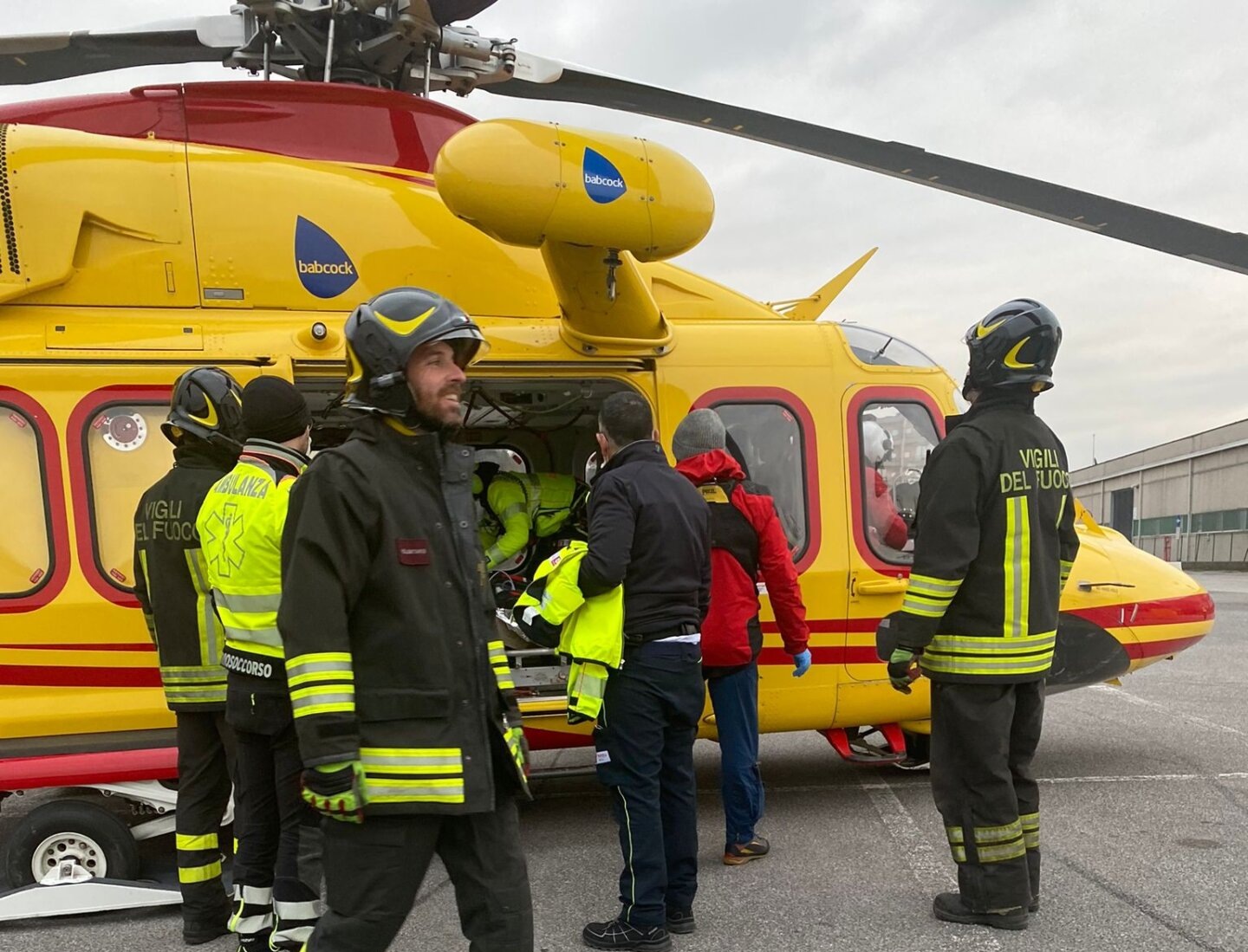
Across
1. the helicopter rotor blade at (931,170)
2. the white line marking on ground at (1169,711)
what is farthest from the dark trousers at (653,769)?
the white line marking on ground at (1169,711)

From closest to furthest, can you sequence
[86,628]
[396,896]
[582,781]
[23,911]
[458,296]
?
[396,896] → [23,911] → [86,628] → [458,296] → [582,781]

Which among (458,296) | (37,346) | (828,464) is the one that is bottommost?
(828,464)

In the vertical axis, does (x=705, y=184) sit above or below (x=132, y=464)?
above

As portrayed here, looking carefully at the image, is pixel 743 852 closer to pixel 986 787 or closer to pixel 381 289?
pixel 986 787

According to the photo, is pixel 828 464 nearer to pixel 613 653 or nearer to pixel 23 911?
pixel 613 653

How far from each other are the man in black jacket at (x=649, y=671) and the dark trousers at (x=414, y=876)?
1.12 m

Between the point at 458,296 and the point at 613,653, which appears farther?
the point at 458,296

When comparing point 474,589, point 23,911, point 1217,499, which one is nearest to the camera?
point 474,589

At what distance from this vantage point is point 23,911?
388 centimetres

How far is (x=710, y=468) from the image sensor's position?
4.15m

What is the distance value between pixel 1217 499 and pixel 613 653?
38.4m

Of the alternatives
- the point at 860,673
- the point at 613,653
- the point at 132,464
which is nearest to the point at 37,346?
the point at 132,464

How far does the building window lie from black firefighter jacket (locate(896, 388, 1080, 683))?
3.49 m

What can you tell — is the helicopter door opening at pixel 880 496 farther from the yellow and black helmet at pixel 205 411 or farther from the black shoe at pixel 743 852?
the yellow and black helmet at pixel 205 411
